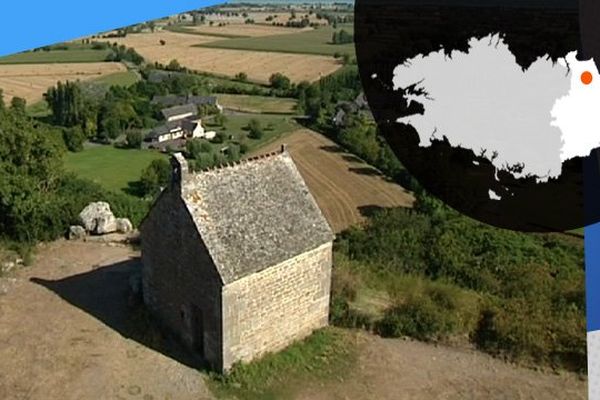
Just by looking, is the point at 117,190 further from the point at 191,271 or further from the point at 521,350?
the point at 521,350

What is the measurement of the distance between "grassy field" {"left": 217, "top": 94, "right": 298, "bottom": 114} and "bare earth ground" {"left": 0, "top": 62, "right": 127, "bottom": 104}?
31.3 feet

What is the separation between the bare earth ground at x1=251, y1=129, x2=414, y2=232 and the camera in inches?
758

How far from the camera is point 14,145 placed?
1664 centimetres

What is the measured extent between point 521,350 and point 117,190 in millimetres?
20985

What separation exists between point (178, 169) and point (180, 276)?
1.78m

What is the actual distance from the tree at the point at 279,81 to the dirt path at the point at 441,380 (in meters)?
28.3

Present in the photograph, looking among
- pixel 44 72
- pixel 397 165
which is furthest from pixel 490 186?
pixel 44 72

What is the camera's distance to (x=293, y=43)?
134ft

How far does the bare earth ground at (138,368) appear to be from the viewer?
939 cm

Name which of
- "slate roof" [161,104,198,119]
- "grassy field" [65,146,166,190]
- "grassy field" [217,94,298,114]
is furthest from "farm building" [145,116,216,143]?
"grassy field" [217,94,298,114]

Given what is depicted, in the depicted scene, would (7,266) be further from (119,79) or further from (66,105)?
(119,79)

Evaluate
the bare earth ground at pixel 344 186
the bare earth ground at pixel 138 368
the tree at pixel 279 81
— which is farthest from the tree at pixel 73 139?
the bare earth ground at pixel 138 368

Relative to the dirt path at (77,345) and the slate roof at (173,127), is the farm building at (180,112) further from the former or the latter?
the dirt path at (77,345)

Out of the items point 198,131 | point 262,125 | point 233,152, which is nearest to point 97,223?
point 233,152
